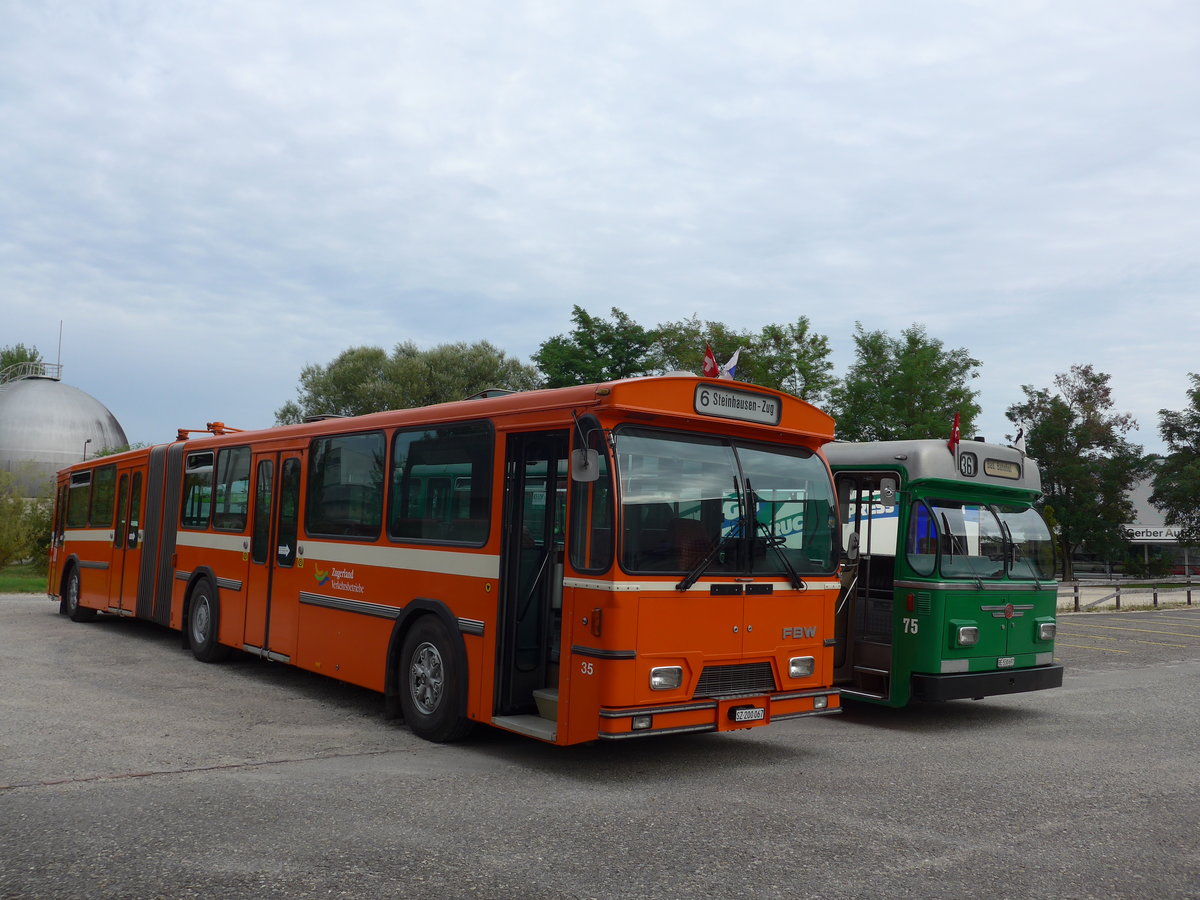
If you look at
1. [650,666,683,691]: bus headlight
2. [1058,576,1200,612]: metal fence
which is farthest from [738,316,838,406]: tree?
[650,666,683,691]: bus headlight

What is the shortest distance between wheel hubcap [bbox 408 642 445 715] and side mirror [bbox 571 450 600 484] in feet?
7.49

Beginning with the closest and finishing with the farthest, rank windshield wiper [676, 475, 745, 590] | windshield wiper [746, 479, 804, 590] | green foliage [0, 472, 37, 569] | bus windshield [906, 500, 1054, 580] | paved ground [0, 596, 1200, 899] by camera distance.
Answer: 1. paved ground [0, 596, 1200, 899]
2. windshield wiper [676, 475, 745, 590]
3. windshield wiper [746, 479, 804, 590]
4. bus windshield [906, 500, 1054, 580]
5. green foliage [0, 472, 37, 569]

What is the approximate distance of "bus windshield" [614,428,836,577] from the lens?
718cm

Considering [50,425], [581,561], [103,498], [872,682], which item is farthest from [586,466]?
[50,425]

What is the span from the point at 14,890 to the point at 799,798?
177 inches

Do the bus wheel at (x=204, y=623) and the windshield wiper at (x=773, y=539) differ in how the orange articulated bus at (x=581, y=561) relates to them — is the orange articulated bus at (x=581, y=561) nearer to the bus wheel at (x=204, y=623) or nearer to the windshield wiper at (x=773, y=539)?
the windshield wiper at (x=773, y=539)

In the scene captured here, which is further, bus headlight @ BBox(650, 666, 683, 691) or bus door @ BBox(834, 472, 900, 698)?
bus door @ BBox(834, 472, 900, 698)

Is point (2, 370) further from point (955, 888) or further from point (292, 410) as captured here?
point (955, 888)

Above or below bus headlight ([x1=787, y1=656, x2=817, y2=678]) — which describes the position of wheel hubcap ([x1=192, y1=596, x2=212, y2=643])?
below

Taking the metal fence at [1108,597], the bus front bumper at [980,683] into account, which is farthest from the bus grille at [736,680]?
the metal fence at [1108,597]

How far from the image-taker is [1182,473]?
177 feet

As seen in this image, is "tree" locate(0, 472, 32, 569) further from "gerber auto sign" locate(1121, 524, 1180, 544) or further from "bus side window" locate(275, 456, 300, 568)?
"gerber auto sign" locate(1121, 524, 1180, 544)

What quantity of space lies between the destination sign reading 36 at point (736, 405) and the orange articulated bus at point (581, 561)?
0.01 metres

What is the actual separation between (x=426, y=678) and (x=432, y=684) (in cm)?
11
